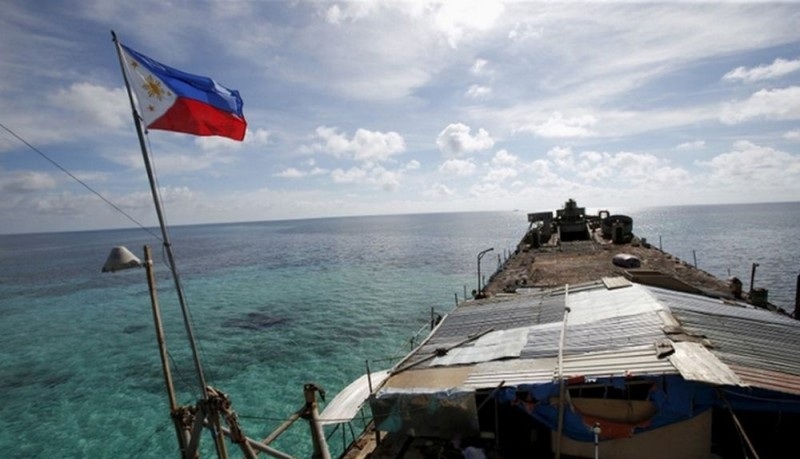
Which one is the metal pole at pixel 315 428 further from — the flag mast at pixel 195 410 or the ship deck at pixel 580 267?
the ship deck at pixel 580 267

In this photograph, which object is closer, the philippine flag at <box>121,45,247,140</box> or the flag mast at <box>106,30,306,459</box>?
the flag mast at <box>106,30,306,459</box>

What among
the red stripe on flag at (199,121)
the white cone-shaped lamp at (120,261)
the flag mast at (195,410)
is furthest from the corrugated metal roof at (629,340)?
the red stripe on flag at (199,121)

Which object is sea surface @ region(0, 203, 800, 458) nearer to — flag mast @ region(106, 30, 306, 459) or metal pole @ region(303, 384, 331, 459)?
metal pole @ region(303, 384, 331, 459)

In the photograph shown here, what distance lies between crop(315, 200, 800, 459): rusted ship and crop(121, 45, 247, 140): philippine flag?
7908 mm

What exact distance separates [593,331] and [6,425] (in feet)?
108

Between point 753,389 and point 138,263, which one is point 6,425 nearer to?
point 138,263

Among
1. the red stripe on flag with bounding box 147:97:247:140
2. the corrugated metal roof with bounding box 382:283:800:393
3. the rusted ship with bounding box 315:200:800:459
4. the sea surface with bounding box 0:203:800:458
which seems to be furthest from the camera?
the sea surface with bounding box 0:203:800:458

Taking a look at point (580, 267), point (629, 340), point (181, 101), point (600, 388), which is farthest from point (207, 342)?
point (580, 267)

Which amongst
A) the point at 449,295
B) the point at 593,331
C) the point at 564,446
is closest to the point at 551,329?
the point at 593,331

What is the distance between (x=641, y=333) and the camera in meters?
12.7

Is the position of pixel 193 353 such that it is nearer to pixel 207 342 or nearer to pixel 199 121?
pixel 199 121

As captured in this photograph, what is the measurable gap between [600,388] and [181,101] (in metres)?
12.6

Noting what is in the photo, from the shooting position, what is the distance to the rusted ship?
33.8 feet

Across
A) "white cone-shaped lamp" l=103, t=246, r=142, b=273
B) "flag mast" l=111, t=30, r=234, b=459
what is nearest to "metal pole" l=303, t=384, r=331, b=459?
"flag mast" l=111, t=30, r=234, b=459
